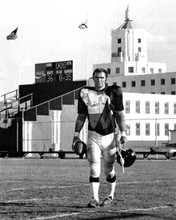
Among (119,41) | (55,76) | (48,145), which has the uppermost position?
(119,41)

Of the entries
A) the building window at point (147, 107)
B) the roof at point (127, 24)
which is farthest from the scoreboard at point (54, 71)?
the roof at point (127, 24)

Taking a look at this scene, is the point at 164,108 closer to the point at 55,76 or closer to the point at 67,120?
the point at 55,76

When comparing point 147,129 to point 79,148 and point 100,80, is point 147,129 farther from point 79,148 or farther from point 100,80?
point 100,80

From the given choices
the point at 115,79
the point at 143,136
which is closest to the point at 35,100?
the point at 143,136

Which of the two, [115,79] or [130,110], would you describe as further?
[115,79]

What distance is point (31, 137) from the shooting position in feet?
185

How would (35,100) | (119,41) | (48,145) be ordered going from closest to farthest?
(48,145)
(35,100)
(119,41)

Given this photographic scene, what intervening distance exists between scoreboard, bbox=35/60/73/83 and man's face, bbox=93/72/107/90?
57.0 meters

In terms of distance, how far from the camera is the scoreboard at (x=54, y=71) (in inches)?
2781

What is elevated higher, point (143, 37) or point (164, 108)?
point (143, 37)

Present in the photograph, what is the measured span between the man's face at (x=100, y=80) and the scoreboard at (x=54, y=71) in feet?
187

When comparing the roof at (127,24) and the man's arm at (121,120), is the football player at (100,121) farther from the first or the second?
the roof at (127,24)

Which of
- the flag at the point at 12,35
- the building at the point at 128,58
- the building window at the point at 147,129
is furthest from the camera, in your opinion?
the building at the point at 128,58

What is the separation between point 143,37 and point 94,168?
5756 inches
